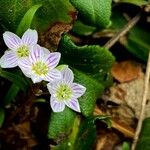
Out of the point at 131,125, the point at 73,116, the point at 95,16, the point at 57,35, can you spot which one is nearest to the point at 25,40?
the point at 57,35

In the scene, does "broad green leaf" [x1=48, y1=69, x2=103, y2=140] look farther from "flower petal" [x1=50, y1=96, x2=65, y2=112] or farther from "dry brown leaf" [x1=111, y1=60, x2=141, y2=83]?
"dry brown leaf" [x1=111, y1=60, x2=141, y2=83]

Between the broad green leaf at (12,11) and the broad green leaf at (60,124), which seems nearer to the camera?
the broad green leaf at (12,11)

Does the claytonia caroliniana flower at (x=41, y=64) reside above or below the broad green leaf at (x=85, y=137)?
above

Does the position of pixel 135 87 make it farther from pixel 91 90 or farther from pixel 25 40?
pixel 25 40

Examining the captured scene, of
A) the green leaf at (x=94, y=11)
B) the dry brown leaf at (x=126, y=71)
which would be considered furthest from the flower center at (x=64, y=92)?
the dry brown leaf at (x=126, y=71)

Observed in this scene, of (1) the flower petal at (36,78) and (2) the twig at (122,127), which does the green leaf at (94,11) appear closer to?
(1) the flower petal at (36,78)

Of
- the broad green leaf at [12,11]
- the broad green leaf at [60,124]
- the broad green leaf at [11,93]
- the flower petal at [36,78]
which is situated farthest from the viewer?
the broad green leaf at [11,93]

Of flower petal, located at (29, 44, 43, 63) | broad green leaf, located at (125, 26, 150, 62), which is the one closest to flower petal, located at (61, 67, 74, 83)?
flower petal, located at (29, 44, 43, 63)
